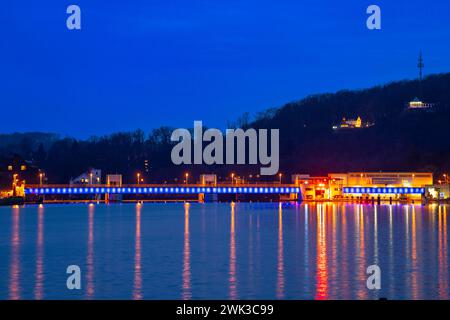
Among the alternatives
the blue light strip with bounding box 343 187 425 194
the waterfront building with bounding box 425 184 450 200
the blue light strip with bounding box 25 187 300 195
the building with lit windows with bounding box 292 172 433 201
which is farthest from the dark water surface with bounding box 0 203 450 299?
the blue light strip with bounding box 25 187 300 195

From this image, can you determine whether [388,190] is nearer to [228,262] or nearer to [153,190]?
[153,190]

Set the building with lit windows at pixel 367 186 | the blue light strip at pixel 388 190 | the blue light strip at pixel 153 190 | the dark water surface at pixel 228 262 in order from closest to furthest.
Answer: the dark water surface at pixel 228 262, the blue light strip at pixel 388 190, the building with lit windows at pixel 367 186, the blue light strip at pixel 153 190

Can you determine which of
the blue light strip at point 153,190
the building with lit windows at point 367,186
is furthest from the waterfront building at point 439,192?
the blue light strip at point 153,190

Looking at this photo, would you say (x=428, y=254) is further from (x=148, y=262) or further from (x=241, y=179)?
(x=241, y=179)

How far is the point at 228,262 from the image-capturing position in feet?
131

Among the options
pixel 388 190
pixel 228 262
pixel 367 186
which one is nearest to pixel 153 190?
pixel 367 186

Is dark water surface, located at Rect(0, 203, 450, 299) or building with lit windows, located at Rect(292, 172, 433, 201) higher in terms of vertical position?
building with lit windows, located at Rect(292, 172, 433, 201)

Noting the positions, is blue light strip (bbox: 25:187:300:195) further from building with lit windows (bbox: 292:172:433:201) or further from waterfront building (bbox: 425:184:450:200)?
waterfront building (bbox: 425:184:450:200)

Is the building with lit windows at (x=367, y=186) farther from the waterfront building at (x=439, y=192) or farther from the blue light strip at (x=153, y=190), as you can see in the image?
the blue light strip at (x=153, y=190)

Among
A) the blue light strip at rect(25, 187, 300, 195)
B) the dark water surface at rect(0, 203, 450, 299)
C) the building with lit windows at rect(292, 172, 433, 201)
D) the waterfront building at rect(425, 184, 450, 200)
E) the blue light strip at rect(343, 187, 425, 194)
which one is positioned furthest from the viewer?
the blue light strip at rect(25, 187, 300, 195)

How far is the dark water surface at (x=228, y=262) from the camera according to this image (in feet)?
98.5

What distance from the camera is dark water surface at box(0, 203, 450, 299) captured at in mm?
30031

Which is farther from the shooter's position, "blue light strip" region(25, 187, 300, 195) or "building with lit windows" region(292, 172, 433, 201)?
"blue light strip" region(25, 187, 300, 195)

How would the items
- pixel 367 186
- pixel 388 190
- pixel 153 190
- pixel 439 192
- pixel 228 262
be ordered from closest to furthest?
pixel 228 262
pixel 439 192
pixel 388 190
pixel 367 186
pixel 153 190
